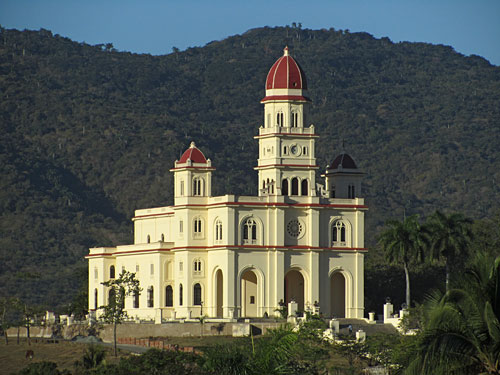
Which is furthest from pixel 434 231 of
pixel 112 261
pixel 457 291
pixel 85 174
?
pixel 85 174

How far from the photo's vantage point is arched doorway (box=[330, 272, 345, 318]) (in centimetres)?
9888

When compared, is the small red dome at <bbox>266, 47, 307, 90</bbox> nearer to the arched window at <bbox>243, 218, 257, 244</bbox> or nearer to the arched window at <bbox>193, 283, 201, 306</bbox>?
the arched window at <bbox>243, 218, 257, 244</bbox>

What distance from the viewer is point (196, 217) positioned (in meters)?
98.4

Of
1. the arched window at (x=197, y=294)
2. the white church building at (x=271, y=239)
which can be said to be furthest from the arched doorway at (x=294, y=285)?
the arched window at (x=197, y=294)

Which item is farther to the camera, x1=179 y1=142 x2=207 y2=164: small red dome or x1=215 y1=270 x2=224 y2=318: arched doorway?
x1=179 y1=142 x2=207 y2=164: small red dome

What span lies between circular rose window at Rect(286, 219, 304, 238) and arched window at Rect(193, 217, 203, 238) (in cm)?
633

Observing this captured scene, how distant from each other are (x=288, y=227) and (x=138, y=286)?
494 inches

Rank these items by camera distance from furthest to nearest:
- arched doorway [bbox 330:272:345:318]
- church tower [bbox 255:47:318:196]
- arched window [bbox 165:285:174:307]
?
arched window [bbox 165:285:174:307], arched doorway [bbox 330:272:345:318], church tower [bbox 255:47:318:196]

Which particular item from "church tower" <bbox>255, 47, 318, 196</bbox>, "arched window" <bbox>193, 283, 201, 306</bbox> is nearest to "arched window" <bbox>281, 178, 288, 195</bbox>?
"church tower" <bbox>255, 47, 318, 196</bbox>

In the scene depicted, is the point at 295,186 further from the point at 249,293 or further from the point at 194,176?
the point at 249,293

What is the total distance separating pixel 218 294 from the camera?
3853 inches

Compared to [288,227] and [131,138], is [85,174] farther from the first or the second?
[288,227]

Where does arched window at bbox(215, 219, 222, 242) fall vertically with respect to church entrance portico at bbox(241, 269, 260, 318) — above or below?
above

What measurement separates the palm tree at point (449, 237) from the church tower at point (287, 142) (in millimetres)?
9993
